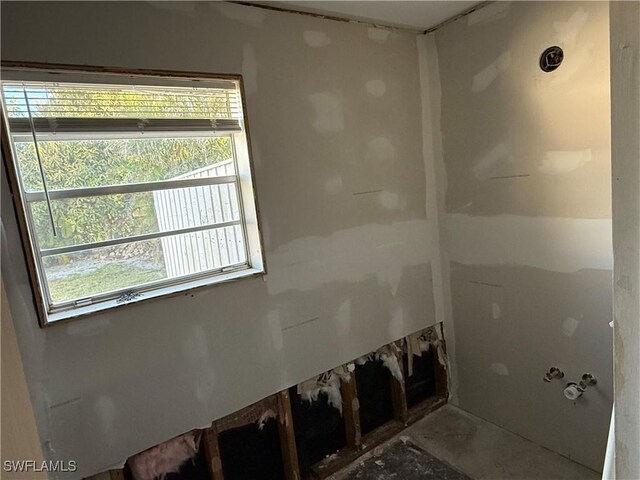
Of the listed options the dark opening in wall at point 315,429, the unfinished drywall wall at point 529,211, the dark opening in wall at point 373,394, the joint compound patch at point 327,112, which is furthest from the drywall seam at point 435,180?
the dark opening in wall at point 315,429

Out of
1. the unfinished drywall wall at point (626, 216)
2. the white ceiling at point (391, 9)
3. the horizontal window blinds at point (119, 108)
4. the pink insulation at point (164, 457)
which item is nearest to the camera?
the unfinished drywall wall at point (626, 216)

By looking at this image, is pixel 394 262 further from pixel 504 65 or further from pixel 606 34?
pixel 606 34

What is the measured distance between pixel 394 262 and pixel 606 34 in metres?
1.51

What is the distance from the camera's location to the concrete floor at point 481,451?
209 centimetres

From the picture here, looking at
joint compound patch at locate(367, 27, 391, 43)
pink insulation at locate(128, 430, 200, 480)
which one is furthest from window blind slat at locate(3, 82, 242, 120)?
pink insulation at locate(128, 430, 200, 480)

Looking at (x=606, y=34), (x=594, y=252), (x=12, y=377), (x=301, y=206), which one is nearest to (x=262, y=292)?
(x=301, y=206)

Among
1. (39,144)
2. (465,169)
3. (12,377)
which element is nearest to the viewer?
(12,377)

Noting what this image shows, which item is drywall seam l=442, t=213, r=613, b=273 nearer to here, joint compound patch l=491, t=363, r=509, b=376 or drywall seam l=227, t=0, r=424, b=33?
joint compound patch l=491, t=363, r=509, b=376

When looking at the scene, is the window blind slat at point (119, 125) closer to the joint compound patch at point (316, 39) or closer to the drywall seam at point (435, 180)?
the joint compound patch at point (316, 39)

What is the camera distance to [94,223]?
62.0 inches

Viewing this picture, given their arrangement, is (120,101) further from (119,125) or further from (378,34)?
(378,34)

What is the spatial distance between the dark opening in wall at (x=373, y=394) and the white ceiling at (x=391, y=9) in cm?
200

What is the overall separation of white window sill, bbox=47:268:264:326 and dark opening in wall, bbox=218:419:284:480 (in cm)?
76

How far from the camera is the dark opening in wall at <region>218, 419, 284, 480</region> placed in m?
1.91
